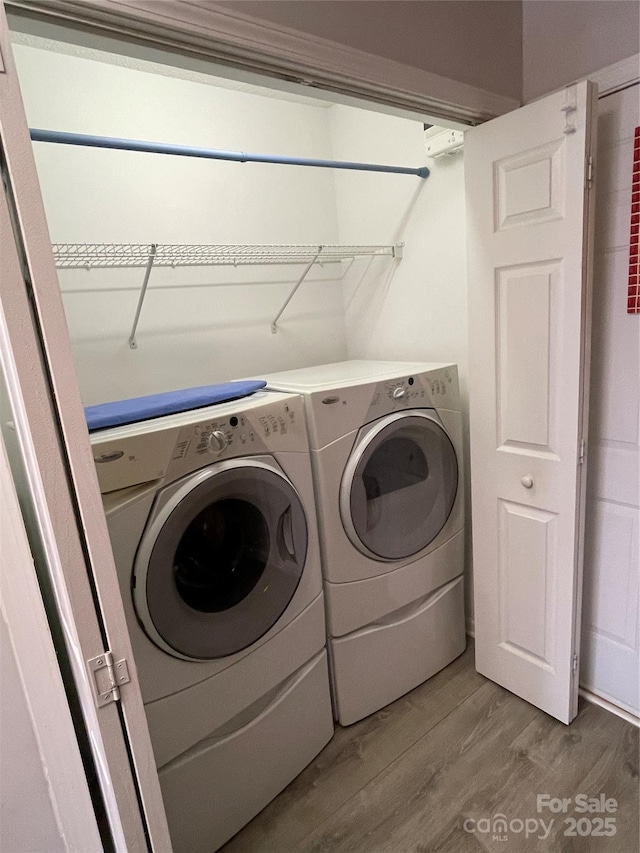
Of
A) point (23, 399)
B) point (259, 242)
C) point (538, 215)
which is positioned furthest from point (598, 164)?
point (23, 399)

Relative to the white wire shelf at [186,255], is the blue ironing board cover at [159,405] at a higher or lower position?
lower

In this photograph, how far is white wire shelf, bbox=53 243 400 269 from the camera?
64.4 inches

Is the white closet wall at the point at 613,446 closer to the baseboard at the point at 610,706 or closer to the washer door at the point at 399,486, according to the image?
the baseboard at the point at 610,706

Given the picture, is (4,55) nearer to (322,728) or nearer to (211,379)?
(211,379)

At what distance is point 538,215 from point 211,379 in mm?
1338

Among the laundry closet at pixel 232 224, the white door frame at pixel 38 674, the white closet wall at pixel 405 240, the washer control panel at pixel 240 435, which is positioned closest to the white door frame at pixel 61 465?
the white door frame at pixel 38 674

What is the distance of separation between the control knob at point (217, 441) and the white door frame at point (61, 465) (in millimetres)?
571

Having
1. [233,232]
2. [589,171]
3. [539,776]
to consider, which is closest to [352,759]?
[539,776]

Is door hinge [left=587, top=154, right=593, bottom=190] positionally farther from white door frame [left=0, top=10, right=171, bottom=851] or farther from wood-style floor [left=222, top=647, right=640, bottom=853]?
wood-style floor [left=222, top=647, right=640, bottom=853]

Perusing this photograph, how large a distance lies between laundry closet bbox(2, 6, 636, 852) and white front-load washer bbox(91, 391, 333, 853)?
0.69 m

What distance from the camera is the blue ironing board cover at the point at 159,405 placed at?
1.21 meters

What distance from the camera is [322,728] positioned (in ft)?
5.43

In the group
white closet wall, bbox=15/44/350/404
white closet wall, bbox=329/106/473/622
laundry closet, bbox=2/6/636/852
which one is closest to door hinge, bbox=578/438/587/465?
laundry closet, bbox=2/6/636/852

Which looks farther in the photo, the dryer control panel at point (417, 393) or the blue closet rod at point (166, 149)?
the dryer control panel at point (417, 393)
